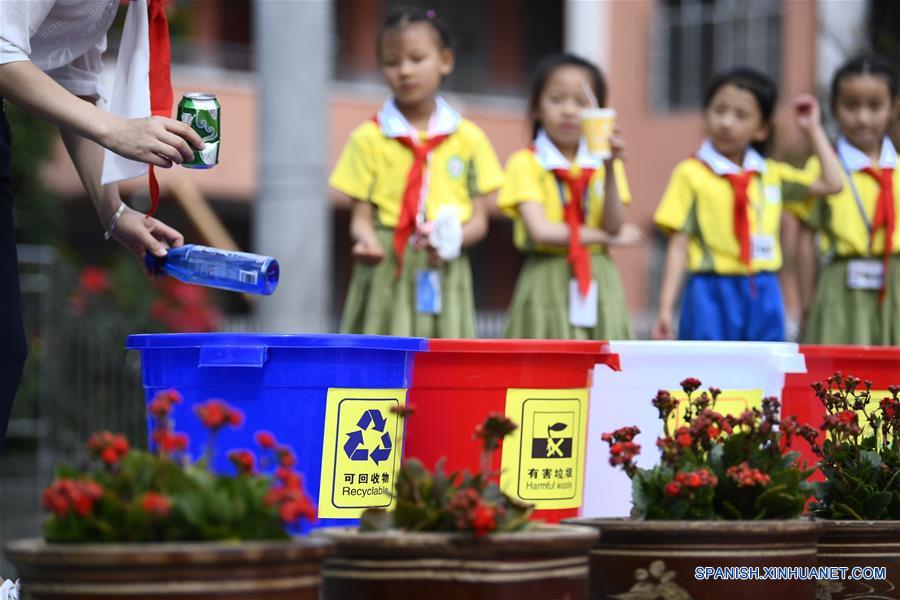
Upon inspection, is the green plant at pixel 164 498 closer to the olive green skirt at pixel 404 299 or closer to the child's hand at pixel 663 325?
the olive green skirt at pixel 404 299

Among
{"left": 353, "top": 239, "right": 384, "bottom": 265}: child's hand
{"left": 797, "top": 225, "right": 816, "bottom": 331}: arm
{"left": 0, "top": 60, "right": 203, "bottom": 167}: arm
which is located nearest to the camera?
{"left": 0, "top": 60, "right": 203, "bottom": 167}: arm

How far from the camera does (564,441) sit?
3836mm

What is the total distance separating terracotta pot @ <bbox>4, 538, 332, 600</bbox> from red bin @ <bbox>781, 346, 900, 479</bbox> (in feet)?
7.36

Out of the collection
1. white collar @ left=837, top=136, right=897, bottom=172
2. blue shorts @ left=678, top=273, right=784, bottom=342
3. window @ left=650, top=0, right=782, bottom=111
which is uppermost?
window @ left=650, top=0, right=782, bottom=111

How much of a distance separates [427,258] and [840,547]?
2622mm

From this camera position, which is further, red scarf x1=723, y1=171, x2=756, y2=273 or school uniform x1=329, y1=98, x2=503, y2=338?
red scarf x1=723, y1=171, x2=756, y2=273

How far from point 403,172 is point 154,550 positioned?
3.57m

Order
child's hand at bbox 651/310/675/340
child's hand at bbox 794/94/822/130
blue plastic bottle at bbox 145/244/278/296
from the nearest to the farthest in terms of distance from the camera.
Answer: blue plastic bottle at bbox 145/244/278/296 < child's hand at bbox 794/94/822/130 < child's hand at bbox 651/310/675/340

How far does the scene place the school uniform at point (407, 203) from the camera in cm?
571

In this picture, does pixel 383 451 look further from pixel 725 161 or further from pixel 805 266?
pixel 805 266

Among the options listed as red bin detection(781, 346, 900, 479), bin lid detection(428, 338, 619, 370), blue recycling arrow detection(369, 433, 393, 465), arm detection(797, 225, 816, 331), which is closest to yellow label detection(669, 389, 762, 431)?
red bin detection(781, 346, 900, 479)

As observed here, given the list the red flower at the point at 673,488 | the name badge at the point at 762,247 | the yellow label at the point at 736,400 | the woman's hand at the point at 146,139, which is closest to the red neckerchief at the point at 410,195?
the name badge at the point at 762,247

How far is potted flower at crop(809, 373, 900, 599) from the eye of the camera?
337 centimetres

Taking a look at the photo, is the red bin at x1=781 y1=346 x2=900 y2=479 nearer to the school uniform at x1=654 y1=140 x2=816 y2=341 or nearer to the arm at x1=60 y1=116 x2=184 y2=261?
the arm at x1=60 y1=116 x2=184 y2=261
